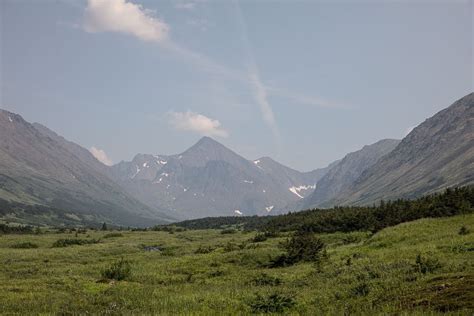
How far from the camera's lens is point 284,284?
29.3 metres

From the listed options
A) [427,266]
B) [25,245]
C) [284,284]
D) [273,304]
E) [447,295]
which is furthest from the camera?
[25,245]

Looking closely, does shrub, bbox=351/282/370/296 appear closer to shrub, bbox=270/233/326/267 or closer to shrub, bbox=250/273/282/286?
shrub, bbox=250/273/282/286

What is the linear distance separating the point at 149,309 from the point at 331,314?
8.77 metres

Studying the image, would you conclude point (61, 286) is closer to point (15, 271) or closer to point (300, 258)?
point (15, 271)

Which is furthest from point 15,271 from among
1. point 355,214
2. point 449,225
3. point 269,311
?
point 355,214

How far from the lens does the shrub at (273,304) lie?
787 inches

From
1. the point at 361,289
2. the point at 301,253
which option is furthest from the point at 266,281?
the point at 301,253

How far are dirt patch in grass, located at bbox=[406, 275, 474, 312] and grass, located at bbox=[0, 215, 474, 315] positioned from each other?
43mm

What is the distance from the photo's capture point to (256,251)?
47.3 meters

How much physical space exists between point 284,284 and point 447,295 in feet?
46.0

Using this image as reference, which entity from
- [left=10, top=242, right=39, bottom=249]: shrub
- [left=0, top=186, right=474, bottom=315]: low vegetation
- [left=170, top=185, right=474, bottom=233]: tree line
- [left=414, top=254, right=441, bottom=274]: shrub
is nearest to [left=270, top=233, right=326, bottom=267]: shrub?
[left=0, top=186, right=474, bottom=315]: low vegetation

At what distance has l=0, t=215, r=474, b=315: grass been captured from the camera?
18.8 metres

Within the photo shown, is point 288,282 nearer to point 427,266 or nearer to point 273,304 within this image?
Answer: point 427,266

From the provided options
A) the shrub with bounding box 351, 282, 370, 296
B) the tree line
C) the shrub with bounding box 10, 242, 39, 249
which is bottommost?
the shrub with bounding box 10, 242, 39, 249
